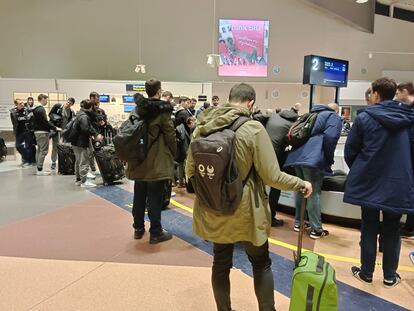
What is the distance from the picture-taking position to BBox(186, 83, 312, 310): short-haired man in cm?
188

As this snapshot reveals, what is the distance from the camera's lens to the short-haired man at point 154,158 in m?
3.32

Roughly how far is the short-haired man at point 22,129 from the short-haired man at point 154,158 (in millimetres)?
5526

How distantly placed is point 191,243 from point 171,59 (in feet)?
35.4

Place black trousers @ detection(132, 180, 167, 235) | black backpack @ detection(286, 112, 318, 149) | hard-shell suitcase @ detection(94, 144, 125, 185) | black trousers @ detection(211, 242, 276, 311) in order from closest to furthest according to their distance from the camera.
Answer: black trousers @ detection(211, 242, 276, 311) → black trousers @ detection(132, 180, 167, 235) → black backpack @ detection(286, 112, 318, 149) → hard-shell suitcase @ detection(94, 144, 125, 185)

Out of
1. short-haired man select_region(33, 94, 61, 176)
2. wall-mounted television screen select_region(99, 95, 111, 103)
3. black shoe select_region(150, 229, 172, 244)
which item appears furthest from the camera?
wall-mounted television screen select_region(99, 95, 111, 103)

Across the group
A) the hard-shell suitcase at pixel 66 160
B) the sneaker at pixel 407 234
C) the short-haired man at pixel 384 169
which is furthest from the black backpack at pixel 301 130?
the hard-shell suitcase at pixel 66 160

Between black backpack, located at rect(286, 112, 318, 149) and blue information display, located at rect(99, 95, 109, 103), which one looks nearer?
black backpack, located at rect(286, 112, 318, 149)

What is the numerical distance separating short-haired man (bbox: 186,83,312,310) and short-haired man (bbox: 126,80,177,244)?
4.39 feet

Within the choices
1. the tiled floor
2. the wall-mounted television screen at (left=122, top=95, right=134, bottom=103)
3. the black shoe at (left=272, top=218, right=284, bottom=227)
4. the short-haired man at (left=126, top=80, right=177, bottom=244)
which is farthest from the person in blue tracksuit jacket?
the wall-mounted television screen at (left=122, top=95, right=134, bottom=103)

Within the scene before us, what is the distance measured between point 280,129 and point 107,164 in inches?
130

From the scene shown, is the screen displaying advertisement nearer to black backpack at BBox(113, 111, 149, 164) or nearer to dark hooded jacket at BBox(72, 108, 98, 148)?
dark hooded jacket at BBox(72, 108, 98, 148)

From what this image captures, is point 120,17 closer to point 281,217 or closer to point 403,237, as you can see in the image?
point 281,217

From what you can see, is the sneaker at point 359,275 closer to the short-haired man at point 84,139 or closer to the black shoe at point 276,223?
the black shoe at point 276,223

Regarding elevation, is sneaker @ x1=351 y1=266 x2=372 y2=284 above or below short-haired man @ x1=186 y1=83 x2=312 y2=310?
below
